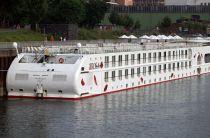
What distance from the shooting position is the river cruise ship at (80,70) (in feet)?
164

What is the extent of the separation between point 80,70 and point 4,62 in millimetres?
6335

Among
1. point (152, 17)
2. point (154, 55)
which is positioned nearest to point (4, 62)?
point (154, 55)

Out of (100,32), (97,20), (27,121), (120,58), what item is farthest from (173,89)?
(97,20)

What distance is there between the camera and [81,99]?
50750 mm

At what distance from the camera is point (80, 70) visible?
Answer: 166 feet

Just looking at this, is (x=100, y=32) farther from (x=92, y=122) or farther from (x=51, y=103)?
(x=92, y=122)

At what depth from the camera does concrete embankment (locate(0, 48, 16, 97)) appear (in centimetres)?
5231

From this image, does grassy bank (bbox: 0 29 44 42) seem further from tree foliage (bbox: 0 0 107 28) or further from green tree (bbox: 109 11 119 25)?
green tree (bbox: 109 11 119 25)

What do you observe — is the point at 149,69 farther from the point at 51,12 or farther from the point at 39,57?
the point at 51,12

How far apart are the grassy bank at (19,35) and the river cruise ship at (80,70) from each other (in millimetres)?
16266

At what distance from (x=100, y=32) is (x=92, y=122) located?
59.5 meters

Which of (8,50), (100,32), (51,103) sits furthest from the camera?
(100,32)

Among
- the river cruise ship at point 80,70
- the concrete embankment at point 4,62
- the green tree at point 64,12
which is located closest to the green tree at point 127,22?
the green tree at point 64,12

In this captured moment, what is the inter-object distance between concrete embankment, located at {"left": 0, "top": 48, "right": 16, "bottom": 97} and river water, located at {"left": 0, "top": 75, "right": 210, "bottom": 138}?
195 centimetres
